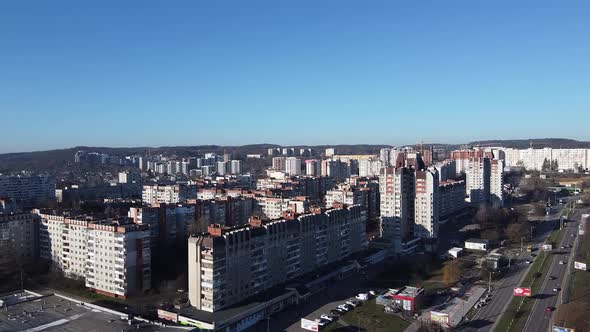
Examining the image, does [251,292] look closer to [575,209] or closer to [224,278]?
[224,278]

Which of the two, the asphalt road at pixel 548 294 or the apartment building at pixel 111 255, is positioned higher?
the apartment building at pixel 111 255

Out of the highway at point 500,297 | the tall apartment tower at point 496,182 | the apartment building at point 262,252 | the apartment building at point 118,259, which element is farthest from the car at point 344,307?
the tall apartment tower at point 496,182

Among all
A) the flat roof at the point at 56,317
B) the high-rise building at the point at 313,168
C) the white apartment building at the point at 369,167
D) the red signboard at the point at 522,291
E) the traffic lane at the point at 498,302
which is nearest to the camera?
the flat roof at the point at 56,317

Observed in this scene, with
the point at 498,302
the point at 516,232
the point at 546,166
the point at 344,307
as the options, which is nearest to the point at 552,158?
the point at 546,166

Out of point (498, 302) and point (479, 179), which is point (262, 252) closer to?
point (498, 302)

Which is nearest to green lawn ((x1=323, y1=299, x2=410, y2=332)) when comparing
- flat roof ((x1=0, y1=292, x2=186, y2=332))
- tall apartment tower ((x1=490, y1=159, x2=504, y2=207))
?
flat roof ((x1=0, y1=292, x2=186, y2=332))

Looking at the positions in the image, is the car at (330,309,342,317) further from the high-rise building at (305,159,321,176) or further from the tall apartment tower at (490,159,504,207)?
the high-rise building at (305,159,321,176)

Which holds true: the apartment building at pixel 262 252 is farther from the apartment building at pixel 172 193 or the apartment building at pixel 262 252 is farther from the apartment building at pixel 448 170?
the apartment building at pixel 448 170
